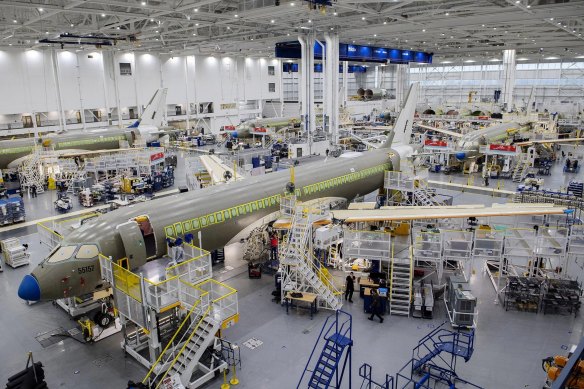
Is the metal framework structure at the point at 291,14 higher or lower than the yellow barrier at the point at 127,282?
higher

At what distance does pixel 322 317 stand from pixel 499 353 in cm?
769

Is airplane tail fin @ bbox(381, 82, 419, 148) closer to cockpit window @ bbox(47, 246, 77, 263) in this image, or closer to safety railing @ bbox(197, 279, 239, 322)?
safety railing @ bbox(197, 279, 239, 322)

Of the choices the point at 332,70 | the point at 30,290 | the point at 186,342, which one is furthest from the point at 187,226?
the point at 332,70

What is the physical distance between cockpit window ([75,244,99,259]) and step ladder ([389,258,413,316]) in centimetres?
1355

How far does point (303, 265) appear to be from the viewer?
20.6 metres

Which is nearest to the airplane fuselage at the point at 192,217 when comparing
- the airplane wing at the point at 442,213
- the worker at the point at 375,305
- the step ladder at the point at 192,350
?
the airplane wing at the point at 442,213

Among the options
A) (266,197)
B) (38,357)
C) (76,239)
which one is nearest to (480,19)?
(266,197)

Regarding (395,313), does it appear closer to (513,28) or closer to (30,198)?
(30,198)

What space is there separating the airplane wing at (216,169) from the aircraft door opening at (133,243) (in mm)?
13630

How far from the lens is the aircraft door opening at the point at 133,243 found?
61.1ft

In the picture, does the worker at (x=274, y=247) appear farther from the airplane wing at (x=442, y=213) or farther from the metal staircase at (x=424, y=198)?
the metal staircase at (x=424, y=198)

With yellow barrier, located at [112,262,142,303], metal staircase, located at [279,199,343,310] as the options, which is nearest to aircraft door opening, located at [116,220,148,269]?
yellow barrier, located at [112,262,142,303]

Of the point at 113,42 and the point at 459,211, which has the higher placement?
the point at 113,42

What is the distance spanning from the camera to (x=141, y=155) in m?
47.3
